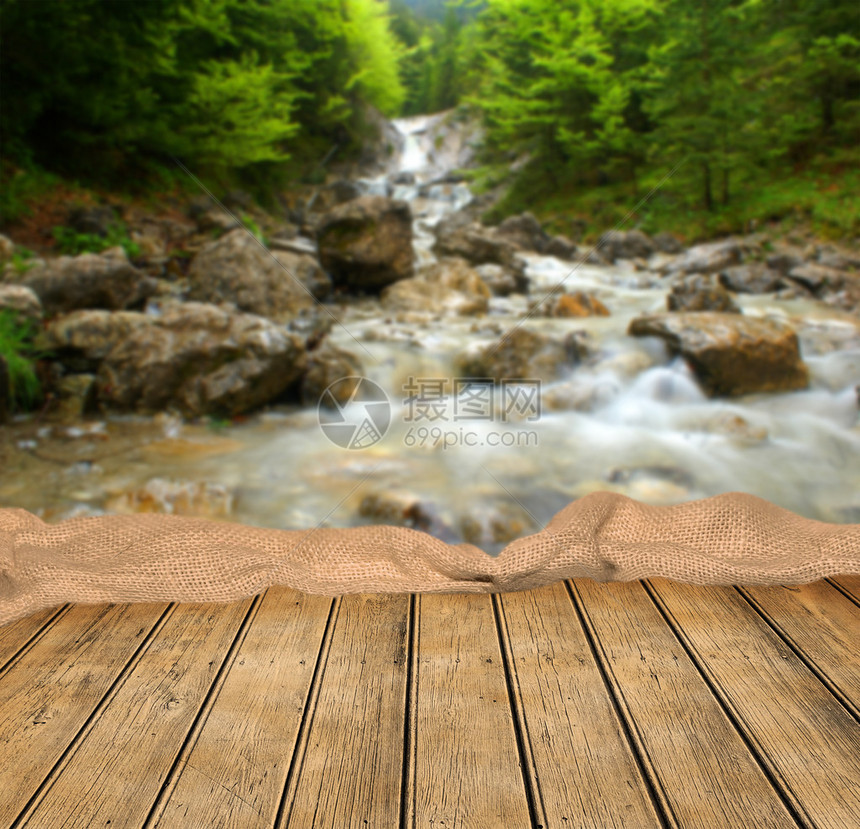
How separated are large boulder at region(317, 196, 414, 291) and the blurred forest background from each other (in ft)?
7.25

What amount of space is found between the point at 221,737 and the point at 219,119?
6913 millimetres

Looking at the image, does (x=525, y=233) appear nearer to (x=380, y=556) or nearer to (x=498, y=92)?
(x=498, y=92)

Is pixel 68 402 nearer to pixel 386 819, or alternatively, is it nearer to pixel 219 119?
pixel 386 819

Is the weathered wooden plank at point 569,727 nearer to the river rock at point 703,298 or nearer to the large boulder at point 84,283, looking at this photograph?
the large boulder at point 84,283

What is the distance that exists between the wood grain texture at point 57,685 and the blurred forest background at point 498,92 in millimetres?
4784

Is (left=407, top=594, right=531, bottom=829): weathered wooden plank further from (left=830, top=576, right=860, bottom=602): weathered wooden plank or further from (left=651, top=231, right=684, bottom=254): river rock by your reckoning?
(left=651, top=231, right=684, bottom=254): river rock

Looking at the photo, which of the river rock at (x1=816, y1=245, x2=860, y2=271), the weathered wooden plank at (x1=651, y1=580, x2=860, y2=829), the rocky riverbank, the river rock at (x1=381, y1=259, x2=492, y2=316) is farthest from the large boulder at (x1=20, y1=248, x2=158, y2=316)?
the river rock at (x1=816, y1=245, x2=860, y2=271)

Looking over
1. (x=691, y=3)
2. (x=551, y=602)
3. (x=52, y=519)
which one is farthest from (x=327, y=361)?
(x=691, y=3)

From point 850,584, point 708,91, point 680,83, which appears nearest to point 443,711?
point 850,584

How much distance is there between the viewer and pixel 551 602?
1184 mm

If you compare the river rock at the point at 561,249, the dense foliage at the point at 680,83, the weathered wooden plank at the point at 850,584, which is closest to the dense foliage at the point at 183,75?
the dense foliage at the point at 680,83

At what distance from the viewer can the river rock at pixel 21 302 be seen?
310 cm

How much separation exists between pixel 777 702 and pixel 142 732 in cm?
92

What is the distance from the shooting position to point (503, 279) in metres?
5.70
